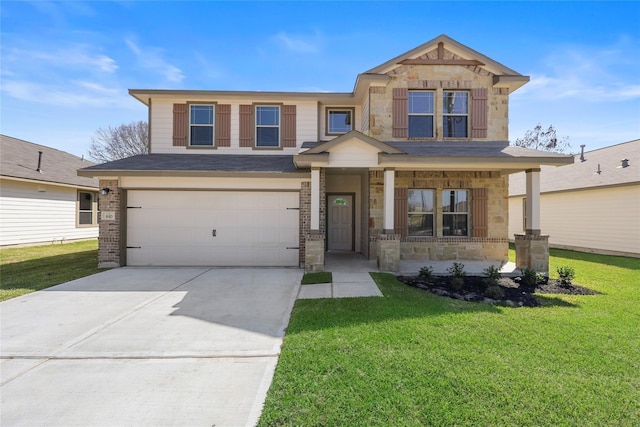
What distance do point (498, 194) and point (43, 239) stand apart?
19823mm

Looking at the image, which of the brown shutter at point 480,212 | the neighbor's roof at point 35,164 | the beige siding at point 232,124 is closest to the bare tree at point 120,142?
the neighbor's roof at point 35,164

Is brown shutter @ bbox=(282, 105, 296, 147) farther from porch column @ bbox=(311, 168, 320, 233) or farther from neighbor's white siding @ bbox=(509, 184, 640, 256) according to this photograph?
neighbor's white siding @ bbox=(509, 184, 640, 256)

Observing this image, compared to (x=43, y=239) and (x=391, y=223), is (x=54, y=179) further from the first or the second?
(x=391, y=223)

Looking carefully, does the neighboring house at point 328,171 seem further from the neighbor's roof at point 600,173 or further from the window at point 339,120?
the neighbor's roof at point 600,173

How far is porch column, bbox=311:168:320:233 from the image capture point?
8716mm

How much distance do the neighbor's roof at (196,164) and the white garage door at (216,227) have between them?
75 centimetres

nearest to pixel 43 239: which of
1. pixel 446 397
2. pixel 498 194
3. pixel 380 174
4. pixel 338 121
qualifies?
pixel 338 121

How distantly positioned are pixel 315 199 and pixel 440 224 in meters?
4.61

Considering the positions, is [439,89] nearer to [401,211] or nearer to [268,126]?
[401,211]

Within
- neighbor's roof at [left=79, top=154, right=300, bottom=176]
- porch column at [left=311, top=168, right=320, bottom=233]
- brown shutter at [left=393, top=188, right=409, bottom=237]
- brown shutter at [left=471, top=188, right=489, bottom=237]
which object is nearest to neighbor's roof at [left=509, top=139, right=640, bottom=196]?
brown shutter at [left=471, top=188, right=489, bottom=237]

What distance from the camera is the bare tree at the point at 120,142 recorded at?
102 feet

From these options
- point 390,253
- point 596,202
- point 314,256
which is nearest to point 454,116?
point 390,253

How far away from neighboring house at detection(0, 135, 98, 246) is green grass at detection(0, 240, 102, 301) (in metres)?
1.08

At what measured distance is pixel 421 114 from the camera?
34.8 ft
